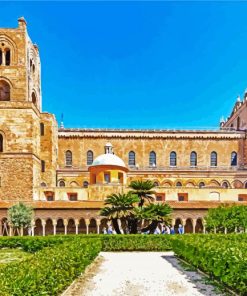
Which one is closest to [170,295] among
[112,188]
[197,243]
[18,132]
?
[197,243]

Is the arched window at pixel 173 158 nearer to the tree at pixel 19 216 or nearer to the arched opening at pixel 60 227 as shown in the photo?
the arched opening at pixel 60 227

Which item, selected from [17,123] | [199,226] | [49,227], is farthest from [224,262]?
[17,123]

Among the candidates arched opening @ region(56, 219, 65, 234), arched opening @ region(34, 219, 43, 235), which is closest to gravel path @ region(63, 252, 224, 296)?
arched opening @ region(56, 219, 65, 234)

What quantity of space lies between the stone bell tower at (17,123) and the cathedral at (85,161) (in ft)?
0.31

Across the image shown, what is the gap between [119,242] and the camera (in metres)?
19.0

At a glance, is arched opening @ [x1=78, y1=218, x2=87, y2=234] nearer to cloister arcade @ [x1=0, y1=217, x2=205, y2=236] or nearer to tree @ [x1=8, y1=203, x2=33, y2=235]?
cloister arcade @ [x1=0, y1=217, x2=205, y2=236]

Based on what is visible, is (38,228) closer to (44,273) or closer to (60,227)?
(60,227)

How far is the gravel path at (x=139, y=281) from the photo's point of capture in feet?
29.8

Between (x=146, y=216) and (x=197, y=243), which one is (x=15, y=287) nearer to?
(x=197, y=243)

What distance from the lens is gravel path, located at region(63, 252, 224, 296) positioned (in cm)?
908

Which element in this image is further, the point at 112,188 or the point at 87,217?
the point at 112,188

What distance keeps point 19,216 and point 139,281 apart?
18.0m

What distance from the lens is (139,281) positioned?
10461 mm

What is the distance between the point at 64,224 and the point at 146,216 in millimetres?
10580
